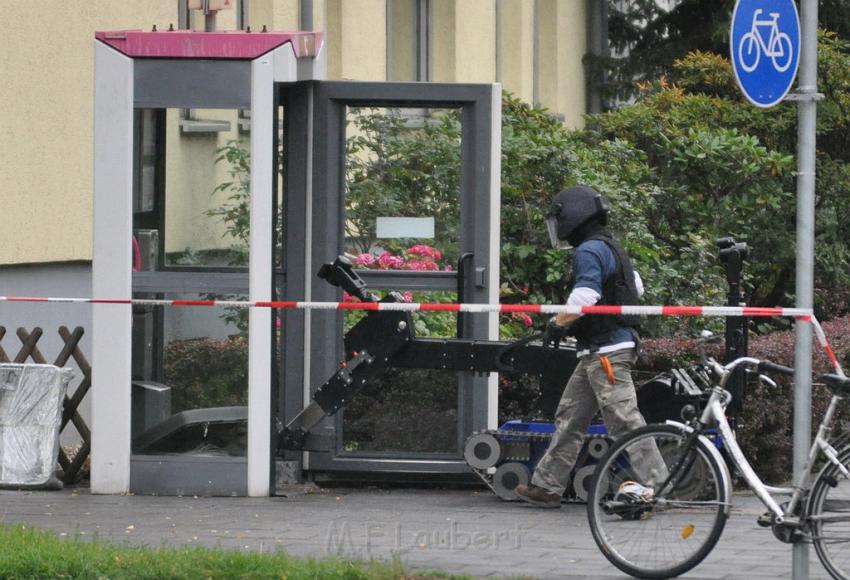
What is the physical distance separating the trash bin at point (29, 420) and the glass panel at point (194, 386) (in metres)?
0.60

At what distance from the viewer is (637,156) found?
13.6 metres

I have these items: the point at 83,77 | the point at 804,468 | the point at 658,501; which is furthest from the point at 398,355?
the point at 83,77

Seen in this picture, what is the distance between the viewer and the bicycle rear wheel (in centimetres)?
673

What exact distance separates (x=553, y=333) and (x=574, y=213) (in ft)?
2.03

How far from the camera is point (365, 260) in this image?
32.9 feet

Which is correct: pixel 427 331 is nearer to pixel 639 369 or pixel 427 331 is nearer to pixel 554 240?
pixel 639 369

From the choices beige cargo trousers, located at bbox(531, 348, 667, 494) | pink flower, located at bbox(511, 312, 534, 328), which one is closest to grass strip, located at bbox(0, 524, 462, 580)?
beige cargo trousers, located at bbox(531, 348, 667, 494)

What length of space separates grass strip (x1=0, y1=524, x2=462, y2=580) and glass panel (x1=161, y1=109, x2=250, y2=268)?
285cm

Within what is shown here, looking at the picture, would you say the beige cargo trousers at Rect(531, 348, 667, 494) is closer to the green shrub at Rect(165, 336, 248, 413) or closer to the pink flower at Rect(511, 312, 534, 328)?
the green shrub at Rect(165, 336, 248, 413)

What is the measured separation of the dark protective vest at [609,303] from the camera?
27.7 feet

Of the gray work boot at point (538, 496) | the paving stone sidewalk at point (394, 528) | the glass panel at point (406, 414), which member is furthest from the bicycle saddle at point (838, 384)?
the glass panel at point (406, 414)

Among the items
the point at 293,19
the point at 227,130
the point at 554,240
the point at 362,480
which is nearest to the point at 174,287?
the point at 227,130

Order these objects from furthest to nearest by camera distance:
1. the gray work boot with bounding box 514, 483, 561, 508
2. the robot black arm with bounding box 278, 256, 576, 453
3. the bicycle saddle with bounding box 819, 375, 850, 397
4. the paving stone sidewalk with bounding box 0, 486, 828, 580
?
the robot black arm with bounding box 278, 256, 576, 453 → the gray work boot with bounding box 514, 483, 561, 508 → the paving stone sidewalk with bounding box 0, 486, 828, 580 → the bicycle saddle with bounding box 819, 375, 850, 397

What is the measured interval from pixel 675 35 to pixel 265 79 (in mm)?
16376
